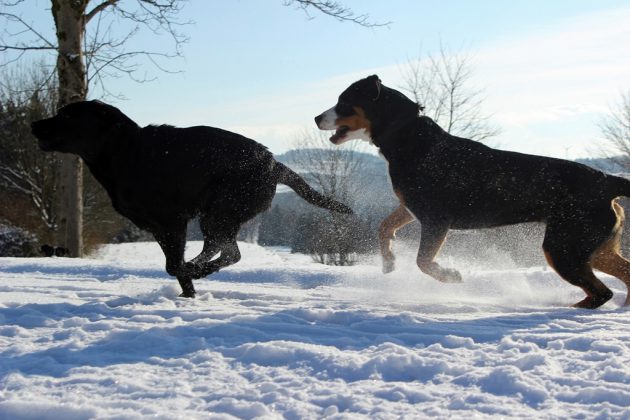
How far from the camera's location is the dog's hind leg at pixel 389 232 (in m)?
6.10

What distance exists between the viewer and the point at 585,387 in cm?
254

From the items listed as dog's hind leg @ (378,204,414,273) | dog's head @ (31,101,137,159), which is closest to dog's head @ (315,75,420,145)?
dog's hind leg @ (378,204,414,273)

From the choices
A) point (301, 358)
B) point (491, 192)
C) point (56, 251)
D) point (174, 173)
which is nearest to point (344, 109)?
point (491, 192)

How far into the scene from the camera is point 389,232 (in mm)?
6129

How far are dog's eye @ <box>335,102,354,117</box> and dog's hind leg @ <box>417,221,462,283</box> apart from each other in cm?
124

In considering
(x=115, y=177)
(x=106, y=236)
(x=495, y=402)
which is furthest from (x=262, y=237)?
(x=495, y=402)

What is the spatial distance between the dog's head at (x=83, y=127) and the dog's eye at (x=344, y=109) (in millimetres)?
1800

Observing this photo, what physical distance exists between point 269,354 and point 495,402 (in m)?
1.09

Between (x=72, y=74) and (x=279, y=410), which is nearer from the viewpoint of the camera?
(x=279, y=410)

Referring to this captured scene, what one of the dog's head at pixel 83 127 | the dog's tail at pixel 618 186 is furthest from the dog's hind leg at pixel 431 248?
the dog's head at pixel 83 127

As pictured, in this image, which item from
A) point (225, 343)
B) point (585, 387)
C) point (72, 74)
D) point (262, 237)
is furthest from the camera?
point (262, 237)

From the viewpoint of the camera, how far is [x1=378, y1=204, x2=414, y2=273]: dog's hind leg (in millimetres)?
6098

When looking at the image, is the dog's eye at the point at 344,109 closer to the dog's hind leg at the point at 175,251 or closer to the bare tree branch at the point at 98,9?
the dog's hind leg at the point at 175,251

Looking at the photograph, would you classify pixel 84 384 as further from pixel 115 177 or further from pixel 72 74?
pixel 72 74
